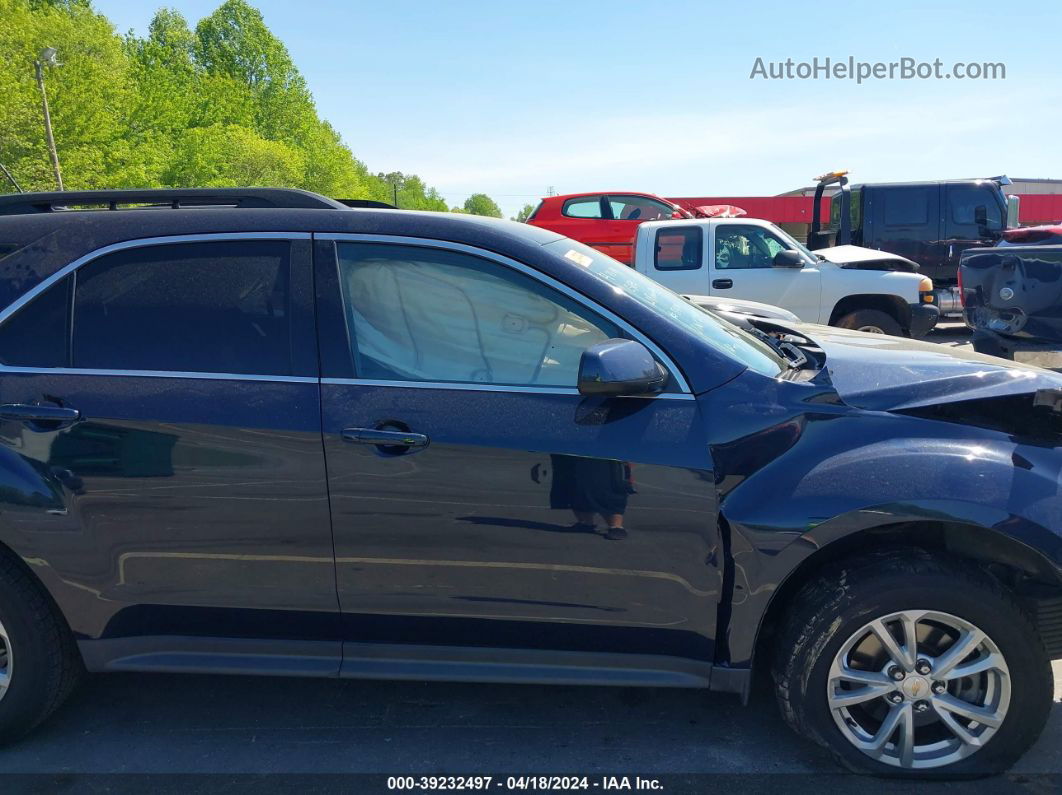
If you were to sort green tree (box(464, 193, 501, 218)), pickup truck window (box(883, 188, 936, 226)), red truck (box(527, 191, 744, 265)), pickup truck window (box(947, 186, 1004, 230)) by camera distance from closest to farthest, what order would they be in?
pickup truck window (box(947, 186, 1004, 230)) < pickup truck window (box(883, 188, 936, 226)) < red truck (box(527, 191, 744, 265)) < green tree (box(464, 193, 501, 218))

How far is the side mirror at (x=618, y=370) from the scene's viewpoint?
2.27 metres

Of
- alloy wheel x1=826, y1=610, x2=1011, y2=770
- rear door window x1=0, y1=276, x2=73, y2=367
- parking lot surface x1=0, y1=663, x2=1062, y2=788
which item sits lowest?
parking lot surface x1=0, y1=663, x2=1062, y2=788

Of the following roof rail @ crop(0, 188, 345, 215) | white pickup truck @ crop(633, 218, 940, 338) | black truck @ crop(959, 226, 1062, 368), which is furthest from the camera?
white pickup truck @ crop(633, 218, 940, 338)

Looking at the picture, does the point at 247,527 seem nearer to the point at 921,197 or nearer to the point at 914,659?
the point at 914,659

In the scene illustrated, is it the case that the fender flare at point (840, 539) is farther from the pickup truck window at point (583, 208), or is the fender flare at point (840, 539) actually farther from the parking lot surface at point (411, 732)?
the pickup truck window at point (583, 208)

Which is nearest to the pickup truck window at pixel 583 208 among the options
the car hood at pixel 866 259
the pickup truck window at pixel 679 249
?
the pickup truck window at pixel 679 249

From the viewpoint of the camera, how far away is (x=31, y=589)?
8.46ft

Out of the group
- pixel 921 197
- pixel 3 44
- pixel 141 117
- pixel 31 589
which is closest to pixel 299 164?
pixel 141 117

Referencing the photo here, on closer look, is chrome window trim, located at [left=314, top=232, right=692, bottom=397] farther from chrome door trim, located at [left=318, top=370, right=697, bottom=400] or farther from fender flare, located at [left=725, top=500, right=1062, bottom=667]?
fender flare, located at [left=725, top=500, right=1062, bottom=667]

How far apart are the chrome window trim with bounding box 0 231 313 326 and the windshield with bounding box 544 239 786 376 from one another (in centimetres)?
98

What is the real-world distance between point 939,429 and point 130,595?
2.64m

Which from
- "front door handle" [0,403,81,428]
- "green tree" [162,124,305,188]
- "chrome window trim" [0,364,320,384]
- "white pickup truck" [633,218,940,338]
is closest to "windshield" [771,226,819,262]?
"white pickup truck" [633,218,940,338]

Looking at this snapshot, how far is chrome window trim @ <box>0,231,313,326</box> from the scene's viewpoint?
2.56 metres

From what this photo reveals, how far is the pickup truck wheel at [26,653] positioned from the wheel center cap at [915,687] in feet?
9.15
